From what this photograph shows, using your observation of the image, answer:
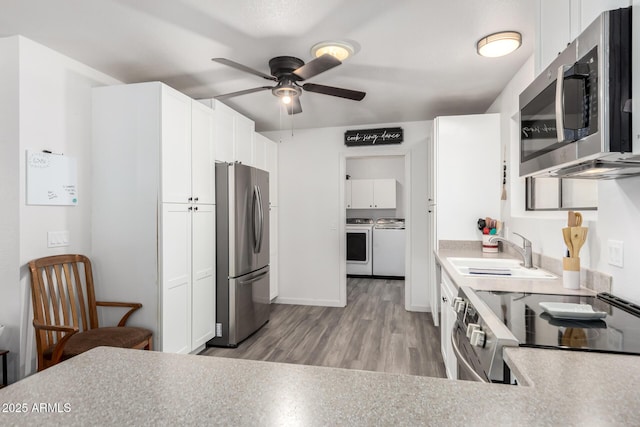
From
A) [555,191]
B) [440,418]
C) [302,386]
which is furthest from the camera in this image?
[555,191]

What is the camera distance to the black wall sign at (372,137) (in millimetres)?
4438

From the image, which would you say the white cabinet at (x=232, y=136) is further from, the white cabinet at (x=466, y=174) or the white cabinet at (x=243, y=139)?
the white cabinet at (x=466, y=174)

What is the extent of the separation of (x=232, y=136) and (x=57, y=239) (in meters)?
1.75

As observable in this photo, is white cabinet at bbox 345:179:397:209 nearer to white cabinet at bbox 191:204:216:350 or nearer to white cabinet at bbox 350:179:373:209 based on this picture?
white cabinet at bbox 350:179:373:209

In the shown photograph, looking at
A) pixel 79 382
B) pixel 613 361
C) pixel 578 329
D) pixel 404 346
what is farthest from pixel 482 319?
pixel 404 346

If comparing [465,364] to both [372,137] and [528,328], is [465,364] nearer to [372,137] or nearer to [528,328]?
[528,328]

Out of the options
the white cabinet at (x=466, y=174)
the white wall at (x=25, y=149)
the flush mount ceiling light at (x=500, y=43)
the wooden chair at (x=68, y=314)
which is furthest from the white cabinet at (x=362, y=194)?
the white wall at (x=25, y=149)

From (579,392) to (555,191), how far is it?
221 centimetres

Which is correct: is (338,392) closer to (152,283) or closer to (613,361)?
(613,361)

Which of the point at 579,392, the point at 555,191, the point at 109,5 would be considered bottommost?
the point at 579,392

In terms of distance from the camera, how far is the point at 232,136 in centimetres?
357

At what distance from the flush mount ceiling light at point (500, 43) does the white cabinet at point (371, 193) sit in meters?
4.53

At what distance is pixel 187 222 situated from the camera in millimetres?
2869

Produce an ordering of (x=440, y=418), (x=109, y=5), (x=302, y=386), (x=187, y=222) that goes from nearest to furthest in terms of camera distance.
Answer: (x=440, y=418)
(x=302, y=386)
(x=109, y=5)
(x=187, y=222)
